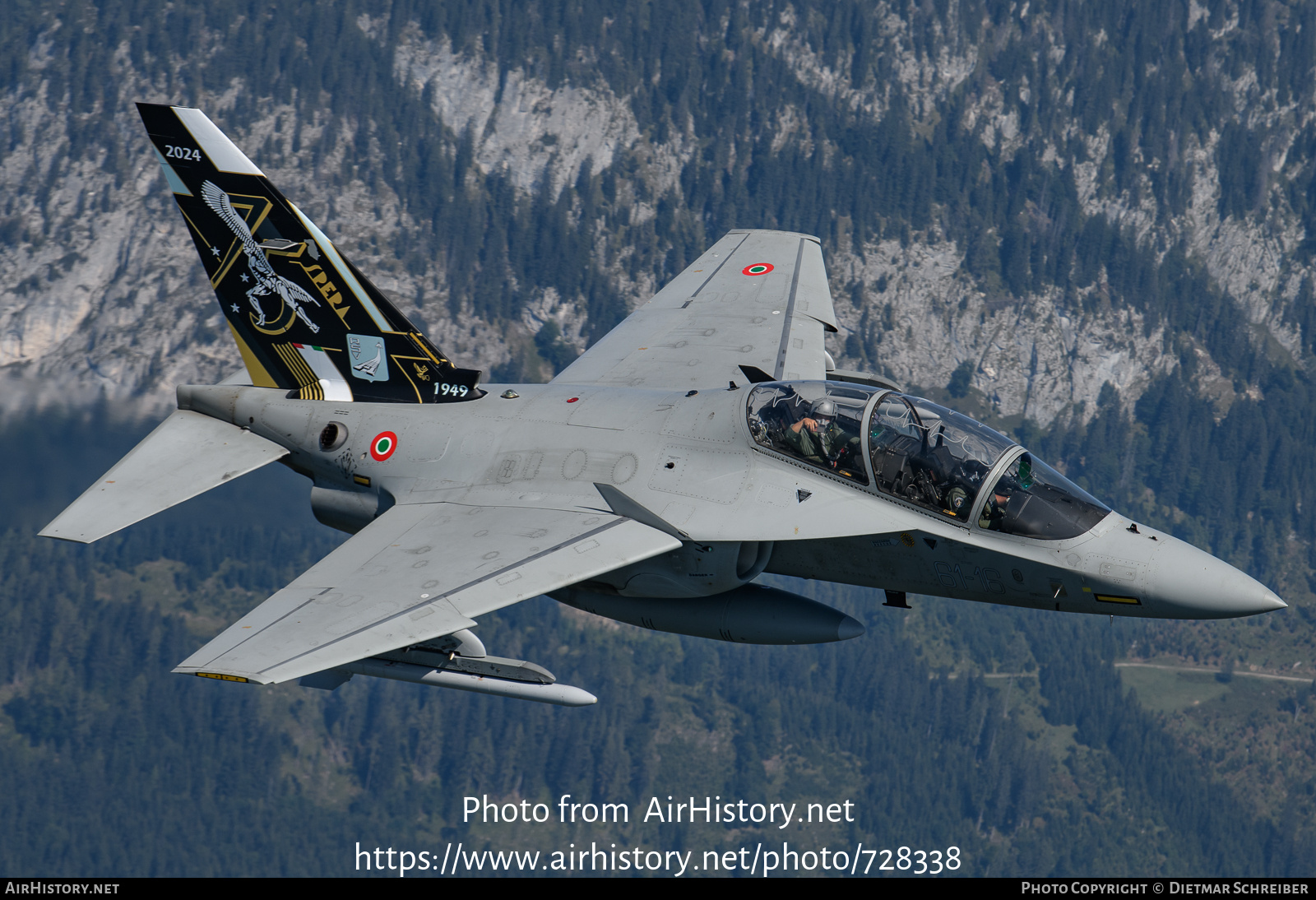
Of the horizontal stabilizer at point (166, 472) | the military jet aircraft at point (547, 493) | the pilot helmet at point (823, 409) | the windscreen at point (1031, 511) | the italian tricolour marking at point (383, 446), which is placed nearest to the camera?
the military jet aircraft at point (547, 493)

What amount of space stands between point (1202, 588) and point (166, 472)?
1987 cm

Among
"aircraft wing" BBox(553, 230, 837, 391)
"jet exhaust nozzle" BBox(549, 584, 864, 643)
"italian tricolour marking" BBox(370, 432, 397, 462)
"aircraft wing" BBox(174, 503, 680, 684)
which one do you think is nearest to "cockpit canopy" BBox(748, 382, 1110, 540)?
"jet exhaust nozzle" BBox(549, 584, 864, 643)

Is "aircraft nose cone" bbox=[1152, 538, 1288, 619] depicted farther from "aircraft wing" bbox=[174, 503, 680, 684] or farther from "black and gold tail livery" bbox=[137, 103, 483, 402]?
"black and gold tail livery" bbox=[137, 103, 483, 402]

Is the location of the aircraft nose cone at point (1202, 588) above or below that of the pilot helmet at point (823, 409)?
below

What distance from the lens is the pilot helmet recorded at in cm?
2162

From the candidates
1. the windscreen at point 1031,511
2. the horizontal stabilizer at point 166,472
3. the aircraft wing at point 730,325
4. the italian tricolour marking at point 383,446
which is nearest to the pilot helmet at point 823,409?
the windscreen at point 1031,511

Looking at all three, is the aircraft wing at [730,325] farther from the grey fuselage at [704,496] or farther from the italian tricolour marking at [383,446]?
the italian tricolour marking at [383,446]

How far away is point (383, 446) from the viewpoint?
25297 millimetres

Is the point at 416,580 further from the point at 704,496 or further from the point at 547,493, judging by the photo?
the point at 704,496

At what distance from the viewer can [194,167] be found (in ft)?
86.6

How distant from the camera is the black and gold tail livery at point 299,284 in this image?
1030 inches

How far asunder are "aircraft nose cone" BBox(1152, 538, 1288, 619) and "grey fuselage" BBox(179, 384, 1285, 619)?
3cm

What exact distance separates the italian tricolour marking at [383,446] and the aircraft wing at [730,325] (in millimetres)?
4775
